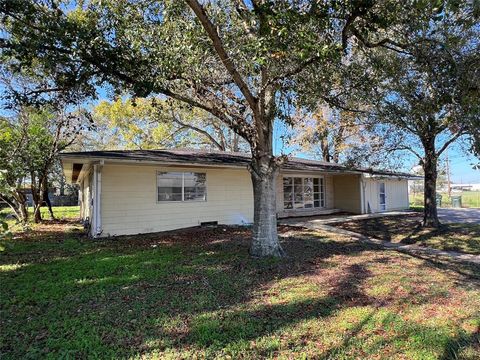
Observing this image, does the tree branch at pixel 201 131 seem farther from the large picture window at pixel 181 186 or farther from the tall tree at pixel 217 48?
the tall tree at pixel 217 48

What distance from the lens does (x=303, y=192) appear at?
18.1m

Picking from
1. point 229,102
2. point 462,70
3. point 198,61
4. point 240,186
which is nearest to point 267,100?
point 229,102

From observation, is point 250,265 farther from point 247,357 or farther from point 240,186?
point 240,186

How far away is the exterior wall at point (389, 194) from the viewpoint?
63.2 feet

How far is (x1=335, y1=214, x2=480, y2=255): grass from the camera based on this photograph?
1008 centimetres

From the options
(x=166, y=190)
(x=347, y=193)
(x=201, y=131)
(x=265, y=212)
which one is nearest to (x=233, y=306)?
(x=265, y=212)

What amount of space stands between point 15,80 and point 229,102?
10781 millimetres

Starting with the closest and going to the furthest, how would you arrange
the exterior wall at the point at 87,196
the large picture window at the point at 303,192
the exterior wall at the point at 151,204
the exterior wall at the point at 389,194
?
the exterior wall at the point at 151,204
the exterior wall at the point at 87,196
the large picture window at the point at 303,192
the exterior wall at the point at 389,194

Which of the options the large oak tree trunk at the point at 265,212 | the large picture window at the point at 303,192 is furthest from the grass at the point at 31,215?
the large picture window at the point at 303,192

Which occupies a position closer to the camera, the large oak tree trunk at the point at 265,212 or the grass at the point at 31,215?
the grass at the point at 31,215

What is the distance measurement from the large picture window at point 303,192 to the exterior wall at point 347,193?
113 cm

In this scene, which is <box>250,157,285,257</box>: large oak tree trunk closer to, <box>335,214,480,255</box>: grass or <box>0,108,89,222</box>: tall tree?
<box>335,214,480,255</box>: grass

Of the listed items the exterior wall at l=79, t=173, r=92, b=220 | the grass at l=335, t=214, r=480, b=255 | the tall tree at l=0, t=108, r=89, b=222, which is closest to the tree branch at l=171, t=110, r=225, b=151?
the tall tree at l=0, t=108, r=89, b=222

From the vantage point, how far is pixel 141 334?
144 inches
